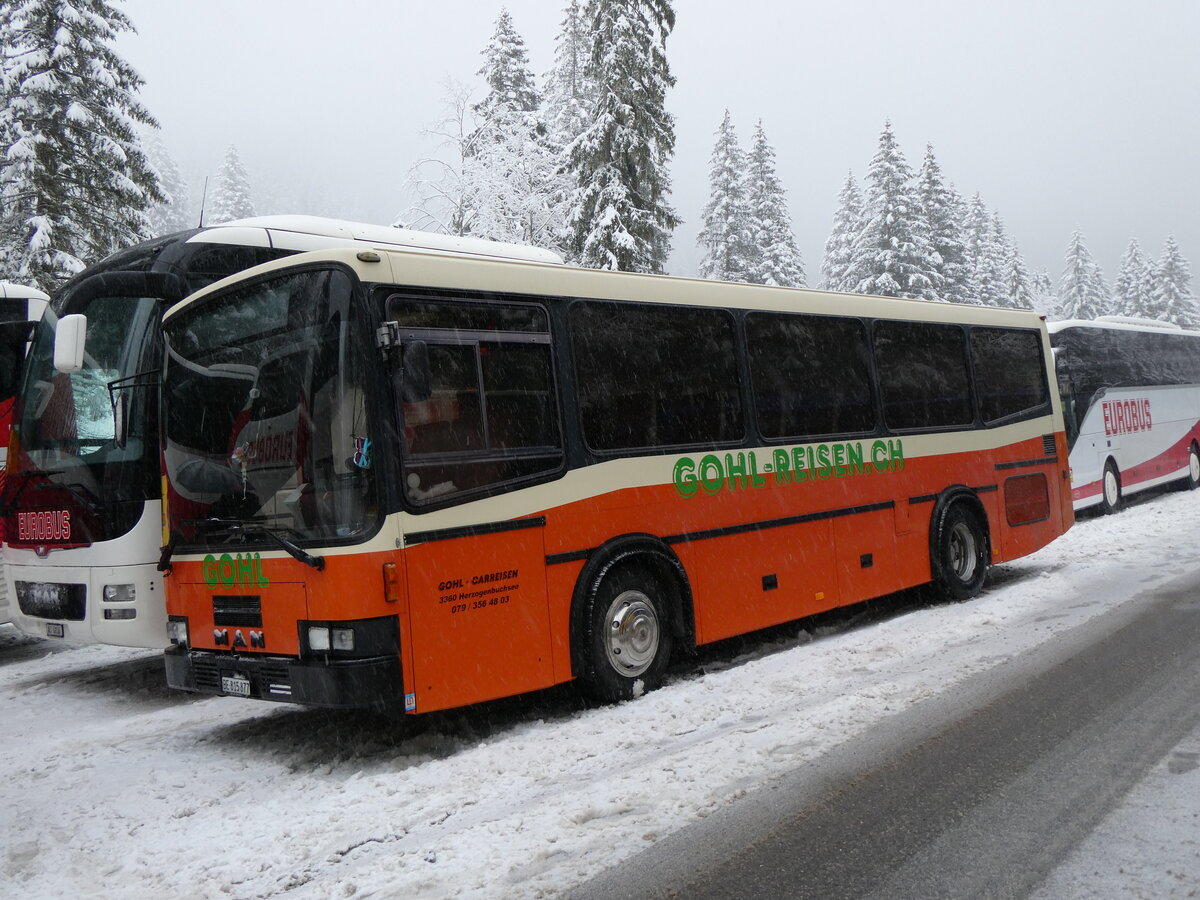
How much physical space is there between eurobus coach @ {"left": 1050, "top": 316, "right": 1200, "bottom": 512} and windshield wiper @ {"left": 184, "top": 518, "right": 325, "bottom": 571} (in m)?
16.0

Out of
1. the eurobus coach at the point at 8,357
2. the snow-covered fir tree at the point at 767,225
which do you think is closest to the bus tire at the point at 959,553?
the eurobus coach at the point at 8,357

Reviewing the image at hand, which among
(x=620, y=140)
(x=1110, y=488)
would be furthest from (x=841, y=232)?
(x=1110, y=488)

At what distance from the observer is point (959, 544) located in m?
10.6

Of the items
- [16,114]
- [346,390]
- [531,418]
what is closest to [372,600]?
[346,390]

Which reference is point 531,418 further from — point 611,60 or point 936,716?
point 611,60

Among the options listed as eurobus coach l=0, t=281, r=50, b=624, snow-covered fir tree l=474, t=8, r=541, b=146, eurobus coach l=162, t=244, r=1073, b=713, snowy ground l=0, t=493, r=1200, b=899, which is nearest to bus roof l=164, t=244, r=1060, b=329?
eurobus coach l=162, t=244, r=1073, b=713

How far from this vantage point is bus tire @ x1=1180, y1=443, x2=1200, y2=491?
23.3 m

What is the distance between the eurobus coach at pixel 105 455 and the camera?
7844 millimetres

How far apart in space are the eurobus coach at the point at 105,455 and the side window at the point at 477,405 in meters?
2.94

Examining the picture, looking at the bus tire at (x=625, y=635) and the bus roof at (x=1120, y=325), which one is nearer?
the bus tire at (x=625, y=635)

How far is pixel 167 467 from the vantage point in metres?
6.96

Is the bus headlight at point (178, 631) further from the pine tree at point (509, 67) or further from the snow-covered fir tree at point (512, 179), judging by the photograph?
the pine tree at point (509, 67)

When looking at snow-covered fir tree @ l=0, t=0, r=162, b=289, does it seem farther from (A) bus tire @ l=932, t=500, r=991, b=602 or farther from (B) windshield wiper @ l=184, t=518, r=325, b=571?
(A) bus tire @ l=932, t=500, r=991, b=602

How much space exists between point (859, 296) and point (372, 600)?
629 centimetres
